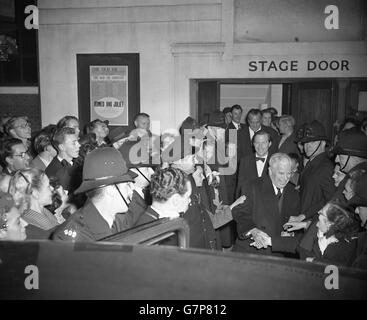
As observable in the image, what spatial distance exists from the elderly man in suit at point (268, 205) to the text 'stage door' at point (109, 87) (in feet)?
19.6

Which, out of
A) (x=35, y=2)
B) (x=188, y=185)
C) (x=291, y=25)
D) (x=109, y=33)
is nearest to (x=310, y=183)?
(x=188, y=185)

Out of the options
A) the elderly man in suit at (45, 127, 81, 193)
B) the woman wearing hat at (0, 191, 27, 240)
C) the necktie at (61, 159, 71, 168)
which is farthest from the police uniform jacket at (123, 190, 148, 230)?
the necktie at (61, 159, 71, 168)

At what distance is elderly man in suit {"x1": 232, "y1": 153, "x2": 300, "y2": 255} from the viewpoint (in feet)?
13.9

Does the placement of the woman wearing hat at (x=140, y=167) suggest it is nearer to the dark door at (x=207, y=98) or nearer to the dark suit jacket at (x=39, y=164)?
the dark suit jacket at (x=39, y=164)

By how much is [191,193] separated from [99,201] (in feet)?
3.36

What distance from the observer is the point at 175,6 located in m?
9.27

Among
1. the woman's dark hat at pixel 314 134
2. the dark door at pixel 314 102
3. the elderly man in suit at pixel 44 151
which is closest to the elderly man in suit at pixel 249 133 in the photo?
the dark door at pixel 314 102

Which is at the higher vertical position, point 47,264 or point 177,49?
point 177,49

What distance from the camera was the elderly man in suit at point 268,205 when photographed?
422 cm

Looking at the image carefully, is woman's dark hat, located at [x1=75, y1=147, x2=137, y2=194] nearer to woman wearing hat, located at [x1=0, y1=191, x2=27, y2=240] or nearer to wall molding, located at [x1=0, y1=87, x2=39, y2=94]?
woman wearing hat, located at [x1=0, y1=191, x2=27, y2=240]

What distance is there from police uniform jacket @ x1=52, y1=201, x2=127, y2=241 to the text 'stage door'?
6.96 meters
